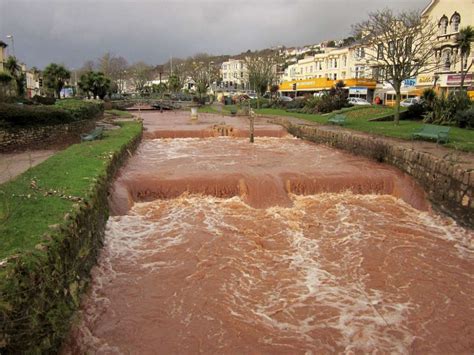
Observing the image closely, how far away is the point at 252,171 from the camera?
15078 millimetres

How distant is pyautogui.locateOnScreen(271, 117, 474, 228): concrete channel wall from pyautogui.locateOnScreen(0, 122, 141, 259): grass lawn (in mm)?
9867

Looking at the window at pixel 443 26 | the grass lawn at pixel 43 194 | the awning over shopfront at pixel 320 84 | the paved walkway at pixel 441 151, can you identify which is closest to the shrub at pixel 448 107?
the paved walkway at pixel 441 151

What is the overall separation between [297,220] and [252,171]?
12.6ft

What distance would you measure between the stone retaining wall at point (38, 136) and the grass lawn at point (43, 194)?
199 inches

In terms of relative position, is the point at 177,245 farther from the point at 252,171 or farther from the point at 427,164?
the point at 427,164

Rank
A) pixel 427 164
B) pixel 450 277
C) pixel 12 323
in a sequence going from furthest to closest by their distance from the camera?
pixel 427 164
pixel 450 277
pixel 12 323

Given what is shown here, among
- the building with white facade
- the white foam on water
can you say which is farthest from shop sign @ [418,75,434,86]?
the building with white facade

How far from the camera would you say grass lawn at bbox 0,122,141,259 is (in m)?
5.89

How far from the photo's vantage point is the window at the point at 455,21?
41972 millimetres

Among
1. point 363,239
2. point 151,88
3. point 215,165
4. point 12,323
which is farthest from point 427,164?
point 151,88

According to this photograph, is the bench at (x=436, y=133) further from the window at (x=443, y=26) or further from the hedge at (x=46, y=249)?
the window at (x=443, y=26)

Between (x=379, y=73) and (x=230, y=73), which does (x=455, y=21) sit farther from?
(x=230, y=73)

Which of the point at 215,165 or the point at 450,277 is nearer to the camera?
the point at 450,277

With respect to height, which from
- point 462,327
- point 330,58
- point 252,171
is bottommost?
point 462,327
